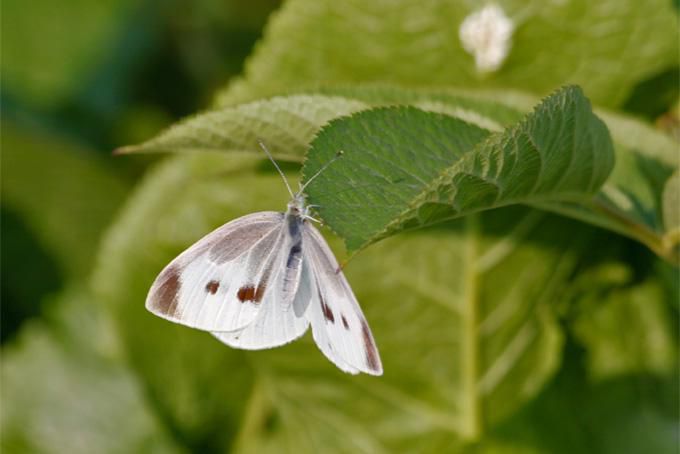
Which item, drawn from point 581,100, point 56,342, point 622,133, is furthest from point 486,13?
point 56,342

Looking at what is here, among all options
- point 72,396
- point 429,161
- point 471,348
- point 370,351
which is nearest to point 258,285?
point 370,351

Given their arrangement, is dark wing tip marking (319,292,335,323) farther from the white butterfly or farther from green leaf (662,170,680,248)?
green leaf (662,170,680,248)

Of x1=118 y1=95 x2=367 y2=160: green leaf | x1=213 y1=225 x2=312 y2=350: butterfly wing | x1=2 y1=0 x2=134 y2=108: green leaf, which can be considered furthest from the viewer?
x1=2 y1=0 x2=134 y2=108: green leaf

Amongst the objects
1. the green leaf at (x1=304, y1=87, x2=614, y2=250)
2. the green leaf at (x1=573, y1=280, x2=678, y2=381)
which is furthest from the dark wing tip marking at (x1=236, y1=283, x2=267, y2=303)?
the green leaf at (x1=573, y1=280, x2=678, y2=381)

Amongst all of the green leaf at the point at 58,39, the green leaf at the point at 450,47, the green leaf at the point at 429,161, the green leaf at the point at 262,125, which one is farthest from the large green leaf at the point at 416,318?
the green leaf at the point at 58,39

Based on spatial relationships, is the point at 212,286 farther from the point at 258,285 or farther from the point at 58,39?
the point at 58,39

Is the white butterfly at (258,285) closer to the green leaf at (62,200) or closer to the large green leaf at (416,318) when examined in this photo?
the large green leaf at (416,318)

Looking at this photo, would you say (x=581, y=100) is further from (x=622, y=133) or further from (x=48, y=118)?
(x=48, y=118)
